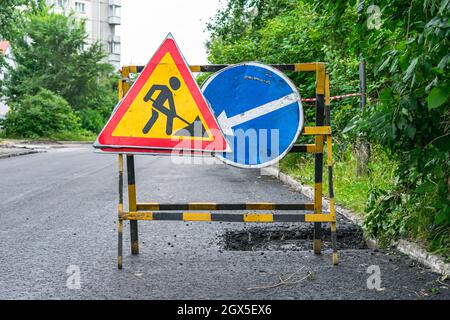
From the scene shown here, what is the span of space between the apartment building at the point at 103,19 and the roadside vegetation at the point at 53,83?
2355 cm

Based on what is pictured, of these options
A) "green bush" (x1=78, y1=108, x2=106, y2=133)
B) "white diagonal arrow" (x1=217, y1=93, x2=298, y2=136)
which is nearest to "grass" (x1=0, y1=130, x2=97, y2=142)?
"green bush" (x1=78, y1=108, x2=106, y2=133)

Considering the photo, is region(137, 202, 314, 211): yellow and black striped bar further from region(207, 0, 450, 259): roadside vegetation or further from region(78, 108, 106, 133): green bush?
region(78, 108, 106, 133): green bush

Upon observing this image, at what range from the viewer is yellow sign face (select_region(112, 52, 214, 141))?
4.82 metres

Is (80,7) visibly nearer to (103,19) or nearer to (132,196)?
(103,19)

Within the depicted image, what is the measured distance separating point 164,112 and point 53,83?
48699 mm

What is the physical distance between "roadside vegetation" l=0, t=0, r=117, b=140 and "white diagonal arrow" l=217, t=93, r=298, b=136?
132 ft

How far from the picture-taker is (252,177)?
14180 millimetres

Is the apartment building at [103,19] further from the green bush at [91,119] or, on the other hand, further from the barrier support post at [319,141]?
the barrier support post at [319,141]

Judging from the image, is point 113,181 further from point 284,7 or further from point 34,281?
point 284,7

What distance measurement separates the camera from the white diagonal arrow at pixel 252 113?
5.01 meters

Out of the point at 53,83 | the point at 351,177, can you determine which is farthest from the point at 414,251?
the point at 53,83

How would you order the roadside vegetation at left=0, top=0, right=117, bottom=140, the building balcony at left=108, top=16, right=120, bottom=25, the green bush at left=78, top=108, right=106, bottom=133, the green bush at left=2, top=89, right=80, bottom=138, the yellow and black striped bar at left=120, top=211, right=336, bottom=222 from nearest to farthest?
the yellow and black striped bar at left=120, top=211, right=336, bottom=222, the green bush at left=2, top=89, right=80, bottom=138, the roadside vegetation at left=0, top=0, right=117, bottom=140, the green bush at left=78, top=108, right=106, bottom=133, the building balcony at left=108, top=16, right=120, bottom=25

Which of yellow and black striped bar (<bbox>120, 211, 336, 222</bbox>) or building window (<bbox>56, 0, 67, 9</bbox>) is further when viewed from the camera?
building window (<bbox>56, 0, 67, 9</bbox>)

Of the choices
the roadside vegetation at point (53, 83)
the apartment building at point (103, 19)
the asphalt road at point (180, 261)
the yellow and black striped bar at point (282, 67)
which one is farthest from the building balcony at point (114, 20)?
the yellow and black striped bar at point (282, 67)
